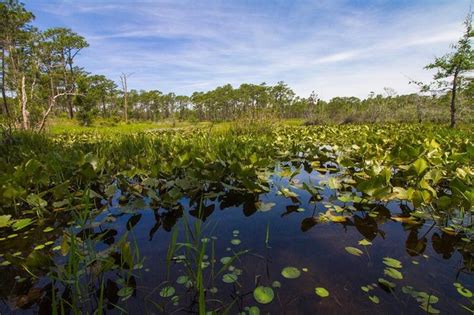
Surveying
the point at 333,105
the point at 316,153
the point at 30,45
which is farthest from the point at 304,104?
the point at 316,153

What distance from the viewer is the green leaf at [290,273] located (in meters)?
1.41

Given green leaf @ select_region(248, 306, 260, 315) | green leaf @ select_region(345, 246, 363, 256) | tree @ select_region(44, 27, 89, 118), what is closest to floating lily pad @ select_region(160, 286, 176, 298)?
green leaf @ select_region(248, 306, 260, 315)

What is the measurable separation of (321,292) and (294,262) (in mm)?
312

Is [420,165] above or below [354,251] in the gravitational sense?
above

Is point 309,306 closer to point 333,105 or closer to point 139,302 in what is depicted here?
point 139,302

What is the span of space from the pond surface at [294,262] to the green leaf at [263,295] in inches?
1.0

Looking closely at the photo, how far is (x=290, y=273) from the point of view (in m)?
1.44

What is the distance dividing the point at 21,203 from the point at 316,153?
162 inches

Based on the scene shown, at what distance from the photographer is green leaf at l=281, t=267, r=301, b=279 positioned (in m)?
1.41

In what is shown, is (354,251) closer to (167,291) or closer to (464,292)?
(464,292)

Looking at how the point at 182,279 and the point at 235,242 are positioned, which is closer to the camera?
the point at 182,279

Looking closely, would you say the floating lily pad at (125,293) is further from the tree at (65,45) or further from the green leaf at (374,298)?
the tree at (65,45)

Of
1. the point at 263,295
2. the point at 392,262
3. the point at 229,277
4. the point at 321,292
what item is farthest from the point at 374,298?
the point at 229,277

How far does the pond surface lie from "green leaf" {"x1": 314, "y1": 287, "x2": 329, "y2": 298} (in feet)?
0.06
